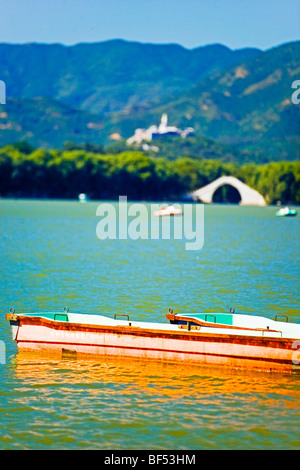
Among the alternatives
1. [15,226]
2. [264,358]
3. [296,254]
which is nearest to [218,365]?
[264,358]

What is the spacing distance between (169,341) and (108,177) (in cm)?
16074

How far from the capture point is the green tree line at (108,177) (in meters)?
167

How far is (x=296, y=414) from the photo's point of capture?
15156 mm

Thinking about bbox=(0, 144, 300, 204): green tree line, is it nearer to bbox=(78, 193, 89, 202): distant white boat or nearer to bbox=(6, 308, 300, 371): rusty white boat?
bbox=(78, 193, 89, 202): distant white boat

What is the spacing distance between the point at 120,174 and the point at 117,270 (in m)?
144

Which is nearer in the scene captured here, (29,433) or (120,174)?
(29,433)

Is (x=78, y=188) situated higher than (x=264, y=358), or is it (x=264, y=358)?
(x=78, y=188)

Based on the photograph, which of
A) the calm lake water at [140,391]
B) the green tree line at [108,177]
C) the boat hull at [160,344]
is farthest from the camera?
the green tree line at [108,177]

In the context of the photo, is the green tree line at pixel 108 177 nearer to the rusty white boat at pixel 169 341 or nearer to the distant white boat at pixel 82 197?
the distant white boat at pixel 82 197

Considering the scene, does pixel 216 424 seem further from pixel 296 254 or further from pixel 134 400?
pixel 296 254

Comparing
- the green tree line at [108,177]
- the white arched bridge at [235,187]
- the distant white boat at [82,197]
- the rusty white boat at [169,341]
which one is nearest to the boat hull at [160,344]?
the rusty white boat at [169,341]

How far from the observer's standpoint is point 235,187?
184500mm

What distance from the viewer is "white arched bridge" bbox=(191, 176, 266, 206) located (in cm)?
17938

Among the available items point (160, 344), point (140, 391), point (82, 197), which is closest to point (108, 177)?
point (82, 197)
